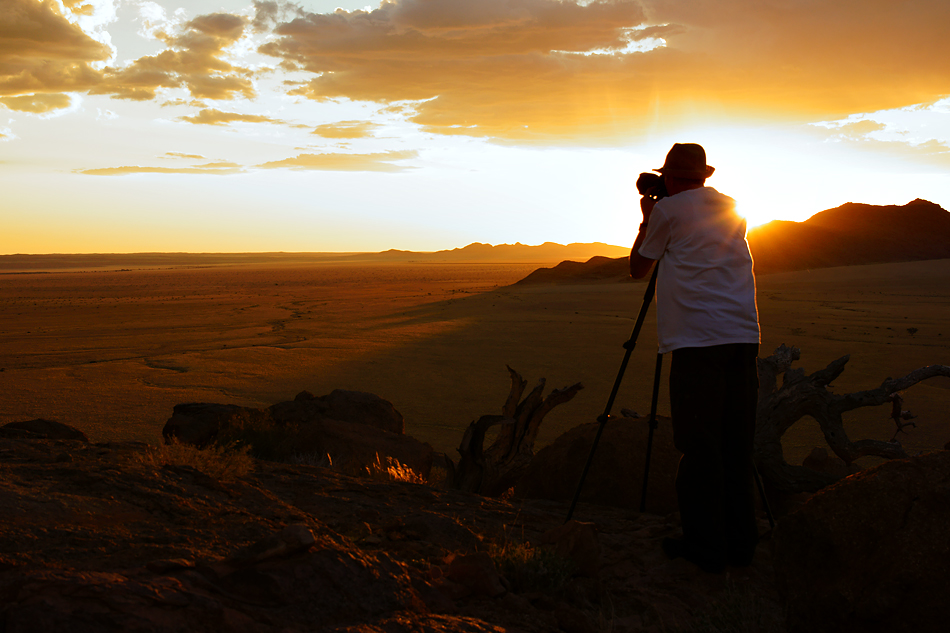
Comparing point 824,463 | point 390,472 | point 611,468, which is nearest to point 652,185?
point 611,468

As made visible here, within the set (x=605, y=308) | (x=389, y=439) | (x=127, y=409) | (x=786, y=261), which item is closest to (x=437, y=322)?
(x=605, y=308)

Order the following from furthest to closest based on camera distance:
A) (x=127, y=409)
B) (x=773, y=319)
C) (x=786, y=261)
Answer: (x=786, y=261) < (x=773, y=319) < (x=127, y=409)

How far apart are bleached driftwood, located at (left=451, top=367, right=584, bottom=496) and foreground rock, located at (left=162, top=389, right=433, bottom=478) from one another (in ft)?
1.64

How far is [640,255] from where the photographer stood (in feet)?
10.7

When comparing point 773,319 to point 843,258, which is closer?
point 773,319

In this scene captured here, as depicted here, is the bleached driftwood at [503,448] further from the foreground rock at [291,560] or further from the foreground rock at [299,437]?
→ the foreground rock at [291,560]

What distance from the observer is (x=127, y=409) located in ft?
29.5

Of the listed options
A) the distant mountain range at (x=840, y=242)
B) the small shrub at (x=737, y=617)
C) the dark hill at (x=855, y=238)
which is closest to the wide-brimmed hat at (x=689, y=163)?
the small shrub at (x=737, y=617)

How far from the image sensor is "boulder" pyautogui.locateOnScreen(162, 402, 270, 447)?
20.0ft

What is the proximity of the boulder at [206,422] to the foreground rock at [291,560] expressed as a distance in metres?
1.87

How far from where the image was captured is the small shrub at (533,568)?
281cm

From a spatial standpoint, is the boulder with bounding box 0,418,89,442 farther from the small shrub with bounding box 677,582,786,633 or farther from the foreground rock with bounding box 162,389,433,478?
the small shrub with bounding box 677,582,786,633

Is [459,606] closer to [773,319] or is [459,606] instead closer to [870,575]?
[870,575]

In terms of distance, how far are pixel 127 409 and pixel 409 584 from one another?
7773 millimetres
